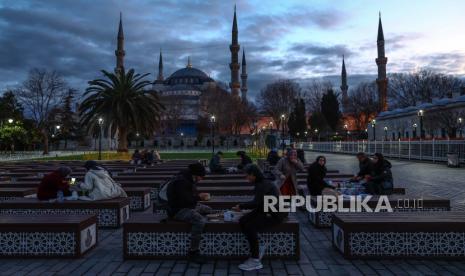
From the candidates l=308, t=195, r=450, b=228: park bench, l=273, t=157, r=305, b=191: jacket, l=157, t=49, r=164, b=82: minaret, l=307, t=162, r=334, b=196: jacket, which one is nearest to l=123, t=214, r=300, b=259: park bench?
l=308, t=195, r=450, b=228: park bench

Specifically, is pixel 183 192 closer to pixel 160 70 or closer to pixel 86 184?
pixel 86 184

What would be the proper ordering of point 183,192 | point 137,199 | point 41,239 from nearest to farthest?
point 183,192, point 41,239, point 137,199

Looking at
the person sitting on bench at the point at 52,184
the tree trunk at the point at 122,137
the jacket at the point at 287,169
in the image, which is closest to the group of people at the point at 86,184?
the person sitting on bench at the point at 52,184

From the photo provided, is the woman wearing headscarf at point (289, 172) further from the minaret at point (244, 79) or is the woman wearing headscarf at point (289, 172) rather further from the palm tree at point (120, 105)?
the minaret at point (244, 79)

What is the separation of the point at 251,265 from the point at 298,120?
7602 cm

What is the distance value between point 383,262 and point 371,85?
277 feet

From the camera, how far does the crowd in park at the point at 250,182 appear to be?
5371mm

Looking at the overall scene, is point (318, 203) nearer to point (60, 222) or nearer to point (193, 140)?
point (60, 222)

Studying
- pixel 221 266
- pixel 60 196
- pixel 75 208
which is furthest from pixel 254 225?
pixel 60 196

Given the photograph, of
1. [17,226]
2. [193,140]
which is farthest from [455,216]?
[193,140]

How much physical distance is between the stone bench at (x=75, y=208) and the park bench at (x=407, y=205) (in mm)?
3926

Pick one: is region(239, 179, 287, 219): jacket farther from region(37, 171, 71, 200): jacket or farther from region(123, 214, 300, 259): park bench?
region(37, 171, 71, 200): jacket

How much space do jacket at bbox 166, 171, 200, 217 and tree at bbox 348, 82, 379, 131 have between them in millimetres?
76753

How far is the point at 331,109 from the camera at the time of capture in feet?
250
